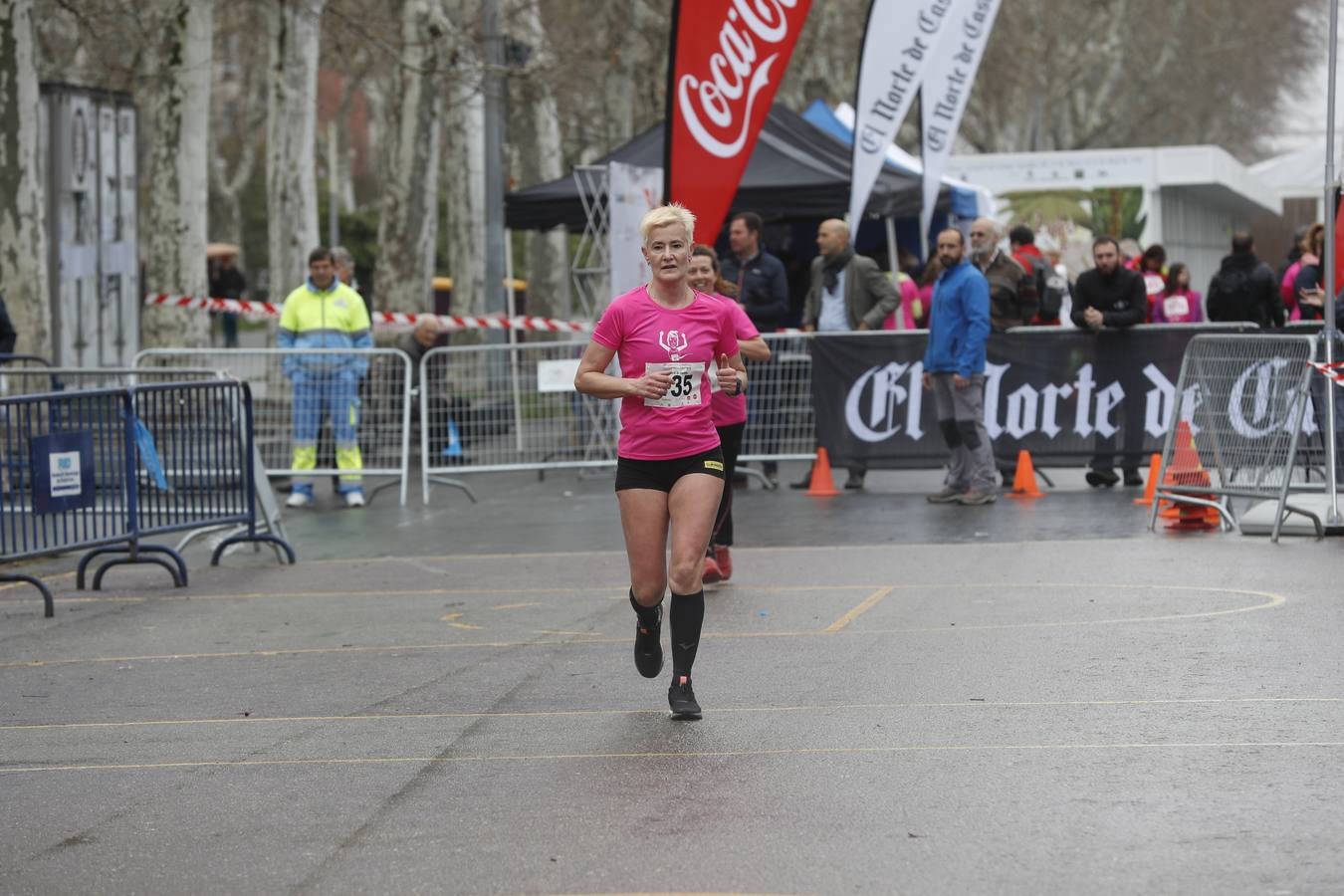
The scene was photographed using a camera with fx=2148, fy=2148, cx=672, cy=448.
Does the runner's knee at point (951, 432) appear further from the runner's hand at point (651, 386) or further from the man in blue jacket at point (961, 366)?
the runner's hand at point (651, 386)

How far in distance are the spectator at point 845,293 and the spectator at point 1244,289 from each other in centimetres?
485

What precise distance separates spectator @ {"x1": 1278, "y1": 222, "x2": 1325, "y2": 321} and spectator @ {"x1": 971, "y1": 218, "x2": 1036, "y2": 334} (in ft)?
7.68

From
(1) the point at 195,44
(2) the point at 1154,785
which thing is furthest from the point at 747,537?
(1) the point at 195,44

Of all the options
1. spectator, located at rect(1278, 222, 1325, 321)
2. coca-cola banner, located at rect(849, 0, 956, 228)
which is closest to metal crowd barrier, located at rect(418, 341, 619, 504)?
coca-cola banner, located at rect(849, 0, 956, 228)

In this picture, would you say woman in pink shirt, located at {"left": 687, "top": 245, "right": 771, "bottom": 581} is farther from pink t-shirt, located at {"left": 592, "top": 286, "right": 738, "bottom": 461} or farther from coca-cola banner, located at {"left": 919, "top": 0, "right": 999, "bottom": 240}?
coca-cola banner, located at {"left": 919, "top": 0, "right": 999, "bottom": 240}

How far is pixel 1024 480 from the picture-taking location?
16.4 m

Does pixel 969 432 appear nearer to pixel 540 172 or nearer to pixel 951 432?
pixel 951 432

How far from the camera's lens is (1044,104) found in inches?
2387

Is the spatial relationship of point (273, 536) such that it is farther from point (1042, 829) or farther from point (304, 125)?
point (304, 125)

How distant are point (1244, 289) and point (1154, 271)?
10.8ft

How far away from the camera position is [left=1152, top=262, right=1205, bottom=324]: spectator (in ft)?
79.2

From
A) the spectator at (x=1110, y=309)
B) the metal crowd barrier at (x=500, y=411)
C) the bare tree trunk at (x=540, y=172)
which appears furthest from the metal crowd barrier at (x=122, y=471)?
the bare tree trunk at (x=540, y=172)

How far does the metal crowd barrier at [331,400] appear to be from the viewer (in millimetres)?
16734

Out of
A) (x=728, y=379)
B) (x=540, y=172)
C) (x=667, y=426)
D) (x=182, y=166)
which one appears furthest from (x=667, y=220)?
(x=540, y=172)
